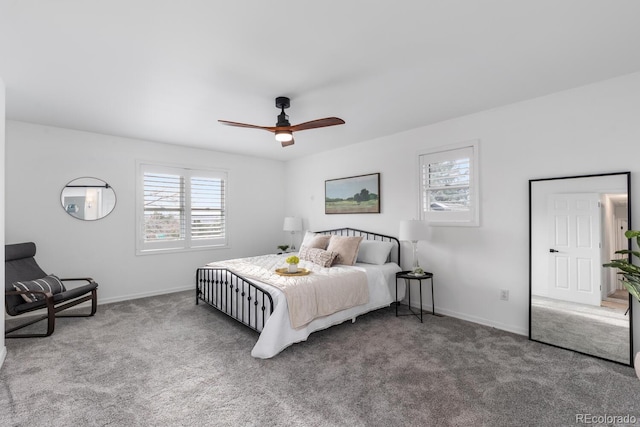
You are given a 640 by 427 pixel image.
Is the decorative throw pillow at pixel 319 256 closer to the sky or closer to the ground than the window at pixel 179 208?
closer to the ground

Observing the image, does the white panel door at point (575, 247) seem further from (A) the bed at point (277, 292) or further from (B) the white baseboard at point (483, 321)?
(A) the bed at point (277, 292)

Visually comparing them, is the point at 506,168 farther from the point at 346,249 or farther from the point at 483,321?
the point at 346,249

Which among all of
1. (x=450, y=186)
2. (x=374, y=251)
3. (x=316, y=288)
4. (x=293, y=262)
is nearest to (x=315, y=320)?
(x=316, y=288)

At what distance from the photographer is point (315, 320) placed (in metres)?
3.35

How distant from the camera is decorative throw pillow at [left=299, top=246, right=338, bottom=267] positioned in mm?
4297

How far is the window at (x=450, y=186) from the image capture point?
390cm

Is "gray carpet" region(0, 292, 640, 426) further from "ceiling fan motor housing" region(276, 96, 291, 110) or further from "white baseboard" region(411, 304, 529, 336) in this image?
"ceiling fan motor housing" region(276, 96, 291, 110)

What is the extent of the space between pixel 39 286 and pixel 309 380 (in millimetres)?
3410

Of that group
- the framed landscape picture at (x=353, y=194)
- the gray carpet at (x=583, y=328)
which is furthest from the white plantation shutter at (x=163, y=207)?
the gray carpet at (x=583, y=328)

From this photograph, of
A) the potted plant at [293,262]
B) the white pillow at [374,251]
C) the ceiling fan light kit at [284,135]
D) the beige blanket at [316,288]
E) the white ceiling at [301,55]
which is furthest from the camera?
the white pillow at [374,251]

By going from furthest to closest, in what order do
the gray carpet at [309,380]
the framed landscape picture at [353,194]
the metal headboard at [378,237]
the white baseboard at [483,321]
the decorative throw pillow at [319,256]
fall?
the framed landscape picture at [353,194] → the metal headboard at [378,237] → the decorative throw pillow at [319,256] → the white baseboard at [483,321] → the gray carpet at [309,380]

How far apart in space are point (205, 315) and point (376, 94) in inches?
136

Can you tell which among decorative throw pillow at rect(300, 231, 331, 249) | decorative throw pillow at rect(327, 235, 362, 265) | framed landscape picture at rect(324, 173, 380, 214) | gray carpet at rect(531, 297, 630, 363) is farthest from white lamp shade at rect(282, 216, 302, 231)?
gray carpet at rect(531, 297, 630, 363)

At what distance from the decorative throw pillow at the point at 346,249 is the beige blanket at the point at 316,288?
24 centimetres
